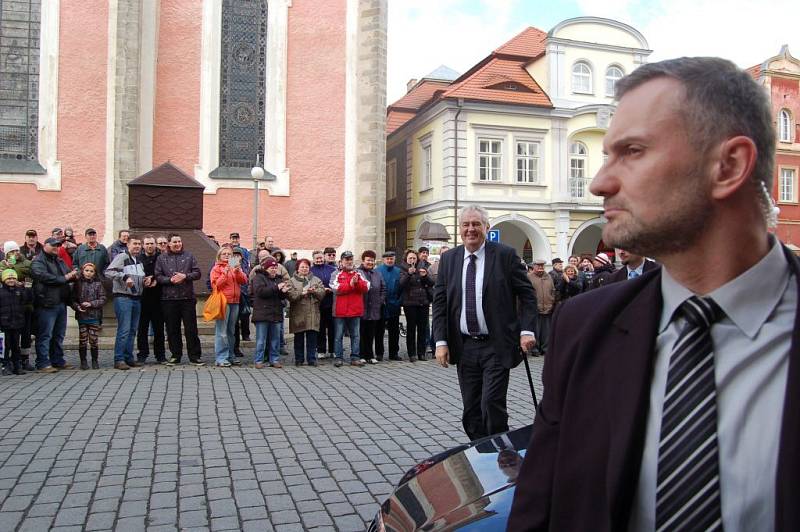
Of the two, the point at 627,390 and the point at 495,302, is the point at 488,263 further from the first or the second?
the point at 627,390

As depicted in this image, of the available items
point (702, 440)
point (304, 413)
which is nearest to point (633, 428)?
point (702, 440)

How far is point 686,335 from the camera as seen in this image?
4.66ft

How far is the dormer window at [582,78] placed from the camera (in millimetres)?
31172

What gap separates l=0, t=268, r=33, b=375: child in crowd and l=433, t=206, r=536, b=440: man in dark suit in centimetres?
740

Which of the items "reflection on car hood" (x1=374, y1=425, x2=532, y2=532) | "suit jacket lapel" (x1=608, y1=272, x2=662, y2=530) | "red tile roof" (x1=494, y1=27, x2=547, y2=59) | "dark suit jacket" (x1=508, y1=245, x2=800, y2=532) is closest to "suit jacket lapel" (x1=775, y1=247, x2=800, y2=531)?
"dark suit jacket" (x1=508, y1=245, x2=800, y2=532)

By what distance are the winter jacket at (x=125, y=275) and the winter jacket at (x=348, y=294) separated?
317 cm

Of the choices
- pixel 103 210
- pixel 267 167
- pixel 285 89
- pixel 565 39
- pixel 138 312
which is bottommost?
pixel 138 312

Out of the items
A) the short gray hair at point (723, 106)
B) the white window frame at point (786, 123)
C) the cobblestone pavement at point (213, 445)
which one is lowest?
the cobblestone pavement at point (213, 445)

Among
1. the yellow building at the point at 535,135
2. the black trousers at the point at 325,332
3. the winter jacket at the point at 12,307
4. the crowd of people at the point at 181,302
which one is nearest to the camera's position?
the winter jacket at the point at 12,307

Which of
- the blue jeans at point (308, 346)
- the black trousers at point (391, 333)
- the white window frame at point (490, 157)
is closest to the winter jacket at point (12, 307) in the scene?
the blue jeans at point (308, 346)

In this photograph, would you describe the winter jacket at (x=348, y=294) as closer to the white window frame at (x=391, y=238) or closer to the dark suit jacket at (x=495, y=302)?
the dark suit jacket at (x=495, y=302)

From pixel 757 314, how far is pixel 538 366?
10.8 metres

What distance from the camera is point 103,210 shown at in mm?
22328

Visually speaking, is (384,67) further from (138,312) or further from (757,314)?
(757,314)
